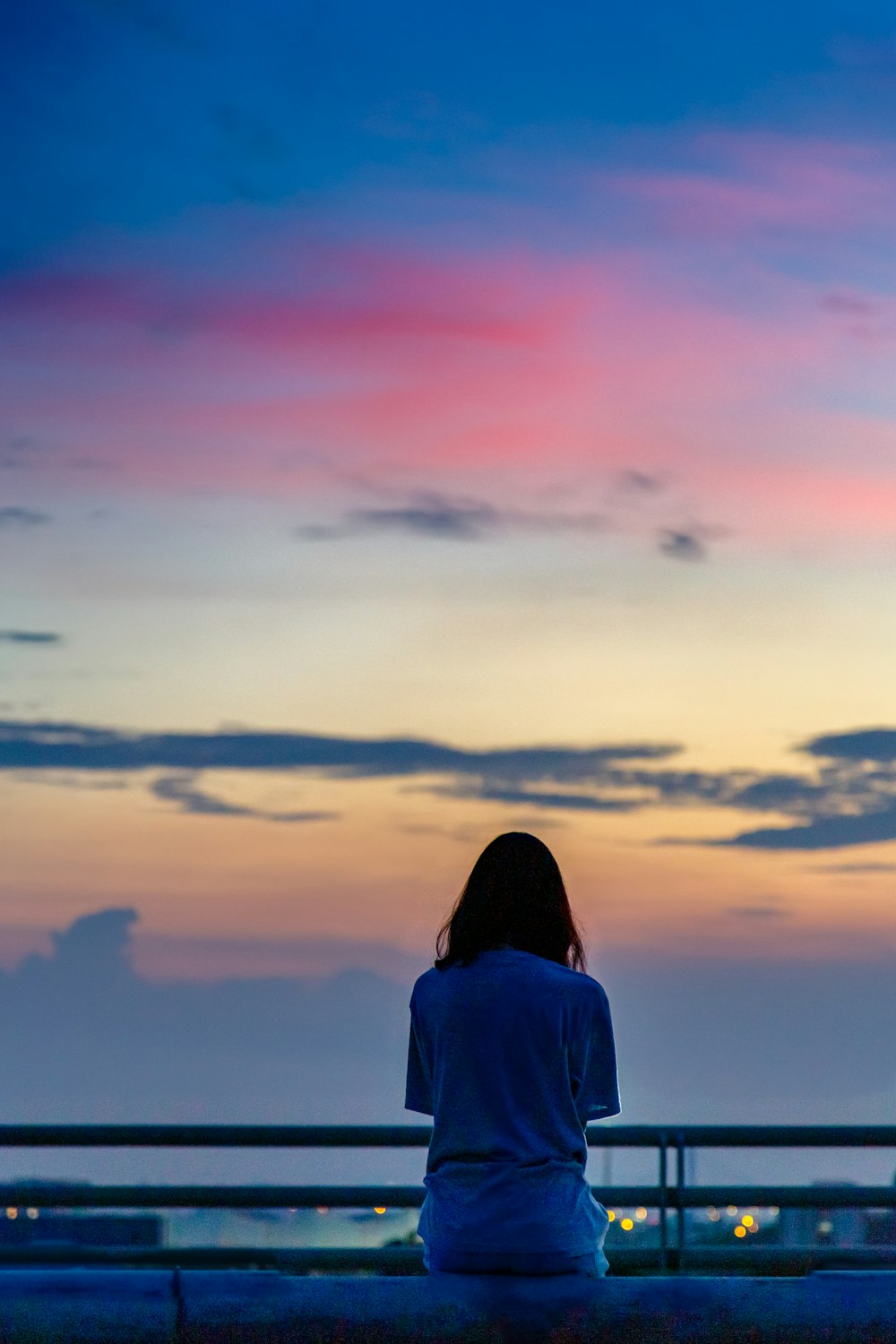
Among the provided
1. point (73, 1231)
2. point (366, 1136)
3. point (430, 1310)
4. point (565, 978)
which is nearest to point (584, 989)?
point (565, 978)

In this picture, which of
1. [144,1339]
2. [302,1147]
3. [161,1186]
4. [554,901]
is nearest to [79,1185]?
[161,1186]

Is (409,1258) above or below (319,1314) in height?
below

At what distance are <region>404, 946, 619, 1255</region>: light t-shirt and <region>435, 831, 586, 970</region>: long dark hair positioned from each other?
10 cm

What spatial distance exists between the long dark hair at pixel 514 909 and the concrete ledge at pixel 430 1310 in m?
1.60

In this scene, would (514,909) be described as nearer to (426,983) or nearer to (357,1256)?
(426,983)

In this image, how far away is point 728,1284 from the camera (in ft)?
10.1

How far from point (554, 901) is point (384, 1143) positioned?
383cm

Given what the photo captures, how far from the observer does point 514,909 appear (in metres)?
4.73

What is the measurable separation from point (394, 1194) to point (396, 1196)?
0.05ft

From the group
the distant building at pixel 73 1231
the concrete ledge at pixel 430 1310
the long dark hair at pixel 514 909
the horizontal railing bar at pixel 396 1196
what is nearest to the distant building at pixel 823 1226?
the horizontal railing bar at pixel 396 1196

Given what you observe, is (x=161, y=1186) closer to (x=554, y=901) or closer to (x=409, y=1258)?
(x=409, y=1258)

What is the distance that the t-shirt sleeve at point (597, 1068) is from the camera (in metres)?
4.48

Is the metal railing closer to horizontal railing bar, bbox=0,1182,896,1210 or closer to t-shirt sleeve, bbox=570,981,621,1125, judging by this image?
horizontal railing bar, bbox=0,1182,896,1210

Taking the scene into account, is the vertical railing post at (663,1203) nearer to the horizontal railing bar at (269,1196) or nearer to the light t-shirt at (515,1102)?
the horizontal railing bar at (269,1196)
